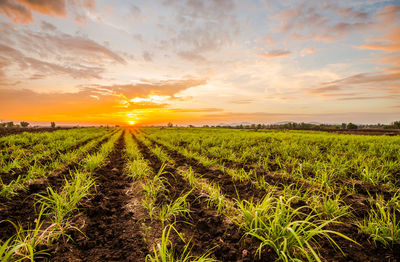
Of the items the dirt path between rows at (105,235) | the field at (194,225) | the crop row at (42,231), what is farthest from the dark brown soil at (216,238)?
the crop row at (42,231)

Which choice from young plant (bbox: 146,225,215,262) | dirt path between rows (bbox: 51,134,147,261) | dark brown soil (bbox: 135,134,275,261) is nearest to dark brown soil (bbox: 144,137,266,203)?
dark brown soil (bbox: 135,134,275,261)

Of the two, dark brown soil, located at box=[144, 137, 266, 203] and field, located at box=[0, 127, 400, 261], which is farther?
dark brown soil, located at box=[144, 137, 266, 203]

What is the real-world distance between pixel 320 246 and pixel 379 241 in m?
0.88

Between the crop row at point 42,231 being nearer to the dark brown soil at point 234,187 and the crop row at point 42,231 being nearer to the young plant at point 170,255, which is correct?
the young plant at point 170,255

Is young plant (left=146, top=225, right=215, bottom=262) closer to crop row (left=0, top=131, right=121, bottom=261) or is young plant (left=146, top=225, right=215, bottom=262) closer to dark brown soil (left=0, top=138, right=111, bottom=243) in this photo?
crop row (left=0, top=131, right=121, bottom=261)

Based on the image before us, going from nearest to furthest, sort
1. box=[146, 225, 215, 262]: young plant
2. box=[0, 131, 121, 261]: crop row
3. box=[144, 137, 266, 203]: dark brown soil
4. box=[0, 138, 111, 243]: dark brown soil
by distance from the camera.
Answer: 1. box=[146, 225, 215, 262]: young plant
2. box=[0, 131, 121, 261]: crop row
3. box=[0, 138, 111, 243]: dark brown soil
4. box=[144, 137, 266, 203]: dark brown soil

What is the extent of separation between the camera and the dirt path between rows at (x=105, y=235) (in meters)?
2.21

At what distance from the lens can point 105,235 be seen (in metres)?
2.63

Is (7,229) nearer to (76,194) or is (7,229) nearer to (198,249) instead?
(76,194)

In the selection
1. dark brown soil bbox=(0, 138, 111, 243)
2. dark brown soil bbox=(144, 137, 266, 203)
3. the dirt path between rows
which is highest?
dark brown soil bbox=(0, 138, 111, 243)

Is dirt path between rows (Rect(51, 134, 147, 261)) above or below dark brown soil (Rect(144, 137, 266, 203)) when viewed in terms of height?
below

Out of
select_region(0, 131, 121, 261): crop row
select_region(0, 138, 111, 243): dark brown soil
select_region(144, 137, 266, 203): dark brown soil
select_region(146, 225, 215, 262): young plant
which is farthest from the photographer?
select_region(144, 137, 266, 203): dark brown soil

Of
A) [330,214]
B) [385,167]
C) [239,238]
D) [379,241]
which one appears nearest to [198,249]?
Answer: [239,238]

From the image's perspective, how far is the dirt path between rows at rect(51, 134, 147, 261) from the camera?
2211 mm
